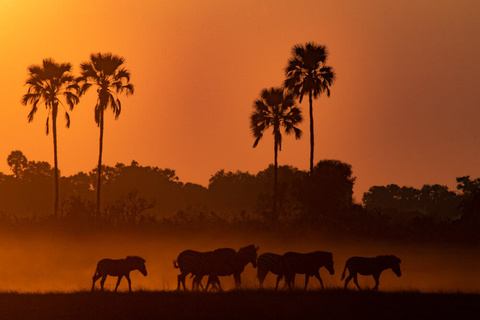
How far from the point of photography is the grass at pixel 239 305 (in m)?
30.9

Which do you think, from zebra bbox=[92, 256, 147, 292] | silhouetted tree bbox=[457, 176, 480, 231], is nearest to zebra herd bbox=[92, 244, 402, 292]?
zebra bbox=[92, 256, 147, 292]

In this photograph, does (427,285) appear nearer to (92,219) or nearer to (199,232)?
(199,232)

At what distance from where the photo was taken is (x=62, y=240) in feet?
226

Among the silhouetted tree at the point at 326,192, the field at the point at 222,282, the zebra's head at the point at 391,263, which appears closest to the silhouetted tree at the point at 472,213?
Answer: the field at the point at 222,282

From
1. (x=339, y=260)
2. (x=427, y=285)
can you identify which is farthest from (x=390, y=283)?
(x=339, y=260)

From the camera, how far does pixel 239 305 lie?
32500 mm

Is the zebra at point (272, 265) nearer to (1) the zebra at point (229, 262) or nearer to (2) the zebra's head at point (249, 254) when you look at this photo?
(2) the zebra's head at point (249, 254)

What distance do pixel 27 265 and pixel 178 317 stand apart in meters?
32.6

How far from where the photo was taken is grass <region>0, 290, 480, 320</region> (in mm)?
30922

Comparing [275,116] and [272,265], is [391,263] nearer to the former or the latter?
[272,265]

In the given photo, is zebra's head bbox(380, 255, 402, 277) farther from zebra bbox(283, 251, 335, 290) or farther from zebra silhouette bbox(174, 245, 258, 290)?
zebra silhouette bbox(174, 245, 258, 290)

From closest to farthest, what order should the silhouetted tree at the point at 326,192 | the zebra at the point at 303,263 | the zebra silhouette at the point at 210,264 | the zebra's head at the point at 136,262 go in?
the zebra silhouette at the point at 210,264, the zebra at the point at 303,263, the zebra's head at the point at 136,262, the silhouetted tree at the point at 326,192

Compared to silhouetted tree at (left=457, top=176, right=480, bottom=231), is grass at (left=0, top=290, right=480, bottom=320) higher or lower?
lower

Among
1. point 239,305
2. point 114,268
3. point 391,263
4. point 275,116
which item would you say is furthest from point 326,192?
point 239,305
